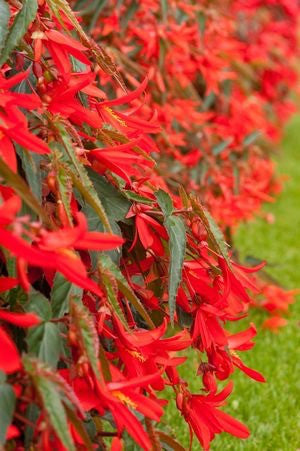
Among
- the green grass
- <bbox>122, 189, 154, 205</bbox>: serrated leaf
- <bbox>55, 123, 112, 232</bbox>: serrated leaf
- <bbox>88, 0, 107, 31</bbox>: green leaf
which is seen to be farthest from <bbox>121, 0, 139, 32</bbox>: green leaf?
<bbox>55, 123, 112, 232</bbox>: serrated leaf

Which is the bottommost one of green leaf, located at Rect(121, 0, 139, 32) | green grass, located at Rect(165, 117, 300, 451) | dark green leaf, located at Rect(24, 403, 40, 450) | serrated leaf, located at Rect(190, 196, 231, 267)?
green grass, located at Rect(165, 117, 300, 451)

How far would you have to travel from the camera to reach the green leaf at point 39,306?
105cm

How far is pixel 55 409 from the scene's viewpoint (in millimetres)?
900

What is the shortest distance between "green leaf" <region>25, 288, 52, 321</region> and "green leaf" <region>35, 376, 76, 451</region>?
142 mm

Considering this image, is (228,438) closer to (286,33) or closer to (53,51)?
(53,51)

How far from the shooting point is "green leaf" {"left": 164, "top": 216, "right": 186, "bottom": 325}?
1197 millimetres

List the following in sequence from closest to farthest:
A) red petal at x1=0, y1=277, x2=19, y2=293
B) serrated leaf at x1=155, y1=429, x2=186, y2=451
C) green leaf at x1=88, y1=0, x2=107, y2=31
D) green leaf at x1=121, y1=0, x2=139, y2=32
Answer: red petal at x1=0, y1=277, x2=19, y2=293, serrated leaf at x1=155, y1=429, x2=186, y2=451, green leaf at x1=88, y1=0, x2=107, y2=31, green leaf at x1=121, y1=0, x2=139, y2=32

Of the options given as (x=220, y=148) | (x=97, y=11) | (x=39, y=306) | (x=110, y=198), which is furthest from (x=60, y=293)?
(x=220, y=148)

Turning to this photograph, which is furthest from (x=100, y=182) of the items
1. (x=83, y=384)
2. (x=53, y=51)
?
(x=83, y=384)

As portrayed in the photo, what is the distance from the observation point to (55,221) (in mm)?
1135

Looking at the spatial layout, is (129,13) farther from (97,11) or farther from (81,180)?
(81,180)

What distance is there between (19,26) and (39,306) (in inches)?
15.4

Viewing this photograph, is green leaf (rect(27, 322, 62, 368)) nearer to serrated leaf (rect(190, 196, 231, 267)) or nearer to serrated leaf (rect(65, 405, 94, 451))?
serrated leaf (rect(65, 405, 94, 451))

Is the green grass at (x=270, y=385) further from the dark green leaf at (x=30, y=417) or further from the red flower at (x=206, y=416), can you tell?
the dark green leaf at (x=30, y=417)
